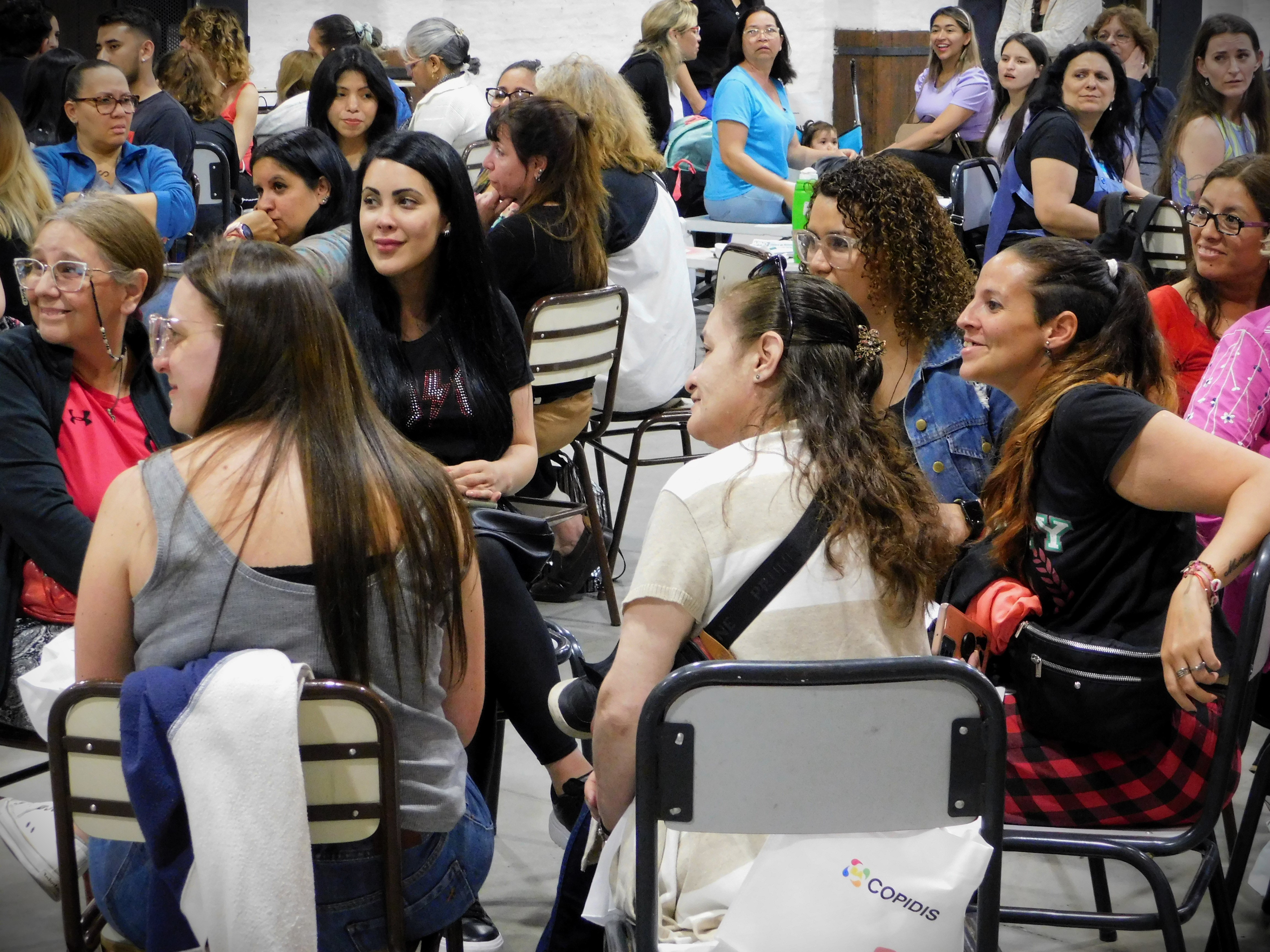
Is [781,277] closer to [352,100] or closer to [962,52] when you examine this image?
[352,100]

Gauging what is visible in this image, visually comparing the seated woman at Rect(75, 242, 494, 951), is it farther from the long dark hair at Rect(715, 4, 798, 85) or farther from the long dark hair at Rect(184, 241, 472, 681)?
the long dark hair at Rect(715, 4, 798, 85)

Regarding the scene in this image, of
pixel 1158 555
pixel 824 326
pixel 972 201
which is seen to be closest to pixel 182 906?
pixel 824 326

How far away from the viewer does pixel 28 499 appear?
6.86 ft

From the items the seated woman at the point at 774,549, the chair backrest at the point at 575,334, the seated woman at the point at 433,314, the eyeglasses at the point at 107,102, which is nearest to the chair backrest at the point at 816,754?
the seated woman at the point at 774,549

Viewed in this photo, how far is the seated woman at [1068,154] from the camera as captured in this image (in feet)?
14.1

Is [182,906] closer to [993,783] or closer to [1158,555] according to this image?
[993,783]

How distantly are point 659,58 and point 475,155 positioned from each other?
2015 mm

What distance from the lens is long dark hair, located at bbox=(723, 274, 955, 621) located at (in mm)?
1522

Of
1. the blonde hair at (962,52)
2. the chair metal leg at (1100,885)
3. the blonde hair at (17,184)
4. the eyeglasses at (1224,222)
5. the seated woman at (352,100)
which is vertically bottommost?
the chair metal leg at (1100,885)

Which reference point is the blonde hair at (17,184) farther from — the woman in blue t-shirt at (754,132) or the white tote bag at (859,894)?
the woman in blue t-shirt at (754,132)

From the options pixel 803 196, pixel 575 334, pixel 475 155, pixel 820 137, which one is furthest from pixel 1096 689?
pixel 820 137

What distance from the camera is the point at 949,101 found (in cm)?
680

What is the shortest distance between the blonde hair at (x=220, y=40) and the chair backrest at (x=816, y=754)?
6.02 m

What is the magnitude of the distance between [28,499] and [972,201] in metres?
4.03
